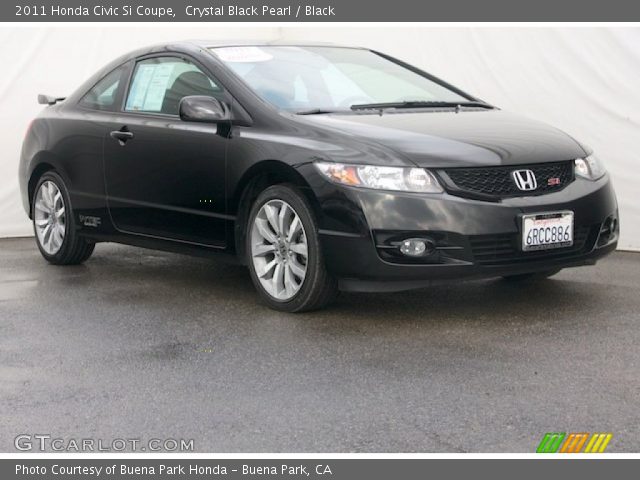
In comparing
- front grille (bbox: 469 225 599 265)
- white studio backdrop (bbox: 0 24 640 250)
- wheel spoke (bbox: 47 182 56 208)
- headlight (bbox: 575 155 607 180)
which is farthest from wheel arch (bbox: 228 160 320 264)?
white studio backdrop (bbox: 0 24 640 250)

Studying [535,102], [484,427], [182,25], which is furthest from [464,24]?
[484,427]

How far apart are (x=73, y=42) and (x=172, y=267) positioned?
11.4ft

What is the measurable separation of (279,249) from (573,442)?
2727mm

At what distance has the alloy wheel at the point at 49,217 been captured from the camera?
8570 mm

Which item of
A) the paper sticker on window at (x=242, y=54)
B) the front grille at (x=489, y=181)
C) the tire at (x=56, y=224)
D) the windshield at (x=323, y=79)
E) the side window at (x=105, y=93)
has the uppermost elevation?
the paper sticker on window at (x=242, y=54)

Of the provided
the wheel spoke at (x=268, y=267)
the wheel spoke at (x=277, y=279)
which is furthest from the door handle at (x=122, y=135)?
the wheel spoke at (x=277, y=279)

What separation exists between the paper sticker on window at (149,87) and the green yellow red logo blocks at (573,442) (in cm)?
411

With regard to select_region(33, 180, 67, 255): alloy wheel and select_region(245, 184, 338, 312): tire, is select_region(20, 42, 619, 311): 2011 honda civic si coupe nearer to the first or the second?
select_region(245, 184, 338, 312): tire

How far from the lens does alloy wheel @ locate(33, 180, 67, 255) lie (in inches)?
337

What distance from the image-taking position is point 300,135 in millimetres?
6555

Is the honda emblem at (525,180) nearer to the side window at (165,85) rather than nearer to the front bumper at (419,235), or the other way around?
the front bumper at (419,235)

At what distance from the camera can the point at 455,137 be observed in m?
6.44

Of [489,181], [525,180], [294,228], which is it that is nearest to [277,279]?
[294,228]

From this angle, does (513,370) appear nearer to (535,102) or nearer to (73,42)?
(535,102)
